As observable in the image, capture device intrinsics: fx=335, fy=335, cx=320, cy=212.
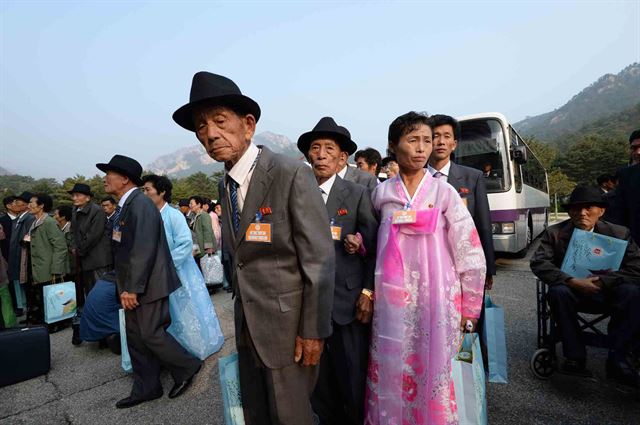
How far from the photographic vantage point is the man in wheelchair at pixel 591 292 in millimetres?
2502

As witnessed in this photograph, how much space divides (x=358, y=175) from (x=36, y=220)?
A: 5.39 meters

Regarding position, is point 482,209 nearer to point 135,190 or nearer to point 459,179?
point 459,179

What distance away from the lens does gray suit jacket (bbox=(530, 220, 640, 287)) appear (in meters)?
2.62

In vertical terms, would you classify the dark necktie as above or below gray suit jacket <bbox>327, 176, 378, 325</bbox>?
above

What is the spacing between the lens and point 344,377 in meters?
2.13

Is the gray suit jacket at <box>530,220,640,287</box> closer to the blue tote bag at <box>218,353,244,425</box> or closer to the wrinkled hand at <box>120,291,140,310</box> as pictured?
the blue tote bag at <box>218,353,244,425</box>

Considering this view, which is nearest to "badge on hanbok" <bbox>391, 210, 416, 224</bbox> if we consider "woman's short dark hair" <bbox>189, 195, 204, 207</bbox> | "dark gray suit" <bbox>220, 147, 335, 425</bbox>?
"dark gray suit" <bbox>220, 147, 335, 425</bbox>

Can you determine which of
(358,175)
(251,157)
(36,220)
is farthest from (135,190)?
(36,220)

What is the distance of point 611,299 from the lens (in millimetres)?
2654

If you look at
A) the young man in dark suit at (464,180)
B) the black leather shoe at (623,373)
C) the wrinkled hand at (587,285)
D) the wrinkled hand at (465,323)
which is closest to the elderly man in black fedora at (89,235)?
the young man in dark suit at (464,180)

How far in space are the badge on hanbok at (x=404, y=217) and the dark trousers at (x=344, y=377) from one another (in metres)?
0.71

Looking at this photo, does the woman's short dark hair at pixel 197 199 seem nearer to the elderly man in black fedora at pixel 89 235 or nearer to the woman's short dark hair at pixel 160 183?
the elderly man in black fedora at pixel 89 235

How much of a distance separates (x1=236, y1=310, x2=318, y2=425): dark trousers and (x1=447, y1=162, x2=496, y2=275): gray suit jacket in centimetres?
177

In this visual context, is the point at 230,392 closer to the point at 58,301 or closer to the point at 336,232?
the point at 336,232
